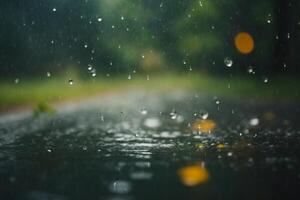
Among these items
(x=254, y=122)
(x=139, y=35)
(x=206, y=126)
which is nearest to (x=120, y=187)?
(x=206, y=126)

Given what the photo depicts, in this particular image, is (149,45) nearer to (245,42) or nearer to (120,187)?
(245,42)

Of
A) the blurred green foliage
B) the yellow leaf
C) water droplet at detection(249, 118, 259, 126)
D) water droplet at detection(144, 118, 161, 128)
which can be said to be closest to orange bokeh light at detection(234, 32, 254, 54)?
the blurred green foliage

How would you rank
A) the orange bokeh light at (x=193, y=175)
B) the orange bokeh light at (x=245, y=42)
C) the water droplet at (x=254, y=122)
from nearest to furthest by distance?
1. the orange bokeh light at (x=193, y=175)
2. the water droplet at (x=254, y=122)
3. the orange bokeh light at (x=245, y=42)

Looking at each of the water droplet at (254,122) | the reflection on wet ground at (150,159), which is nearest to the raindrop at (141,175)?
the reflection on wet ground at (150,159)

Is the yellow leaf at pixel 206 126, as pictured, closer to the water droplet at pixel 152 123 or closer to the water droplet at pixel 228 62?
the water droplet at pixel 152 123

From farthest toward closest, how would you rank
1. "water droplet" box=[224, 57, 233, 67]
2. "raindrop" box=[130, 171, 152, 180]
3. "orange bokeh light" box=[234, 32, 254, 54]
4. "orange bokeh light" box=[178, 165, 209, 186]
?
"water droplet" box=[224, 57, 233, 67] → "orange bokeh light" box=[234, 32, 254, 54] → "raindrop" box=[130, 171, 152, 180] → "orange bokeh light" box=[178, 165, 209, 186]

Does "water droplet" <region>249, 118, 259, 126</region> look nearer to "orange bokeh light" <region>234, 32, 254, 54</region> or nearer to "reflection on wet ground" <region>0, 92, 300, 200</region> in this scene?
"reflection on wet ground" <region>0, 92, 300, 200</region>
